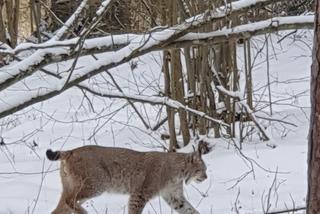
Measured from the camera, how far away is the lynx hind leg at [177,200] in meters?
7.77

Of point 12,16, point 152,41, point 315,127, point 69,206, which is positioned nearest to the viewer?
point 315,127

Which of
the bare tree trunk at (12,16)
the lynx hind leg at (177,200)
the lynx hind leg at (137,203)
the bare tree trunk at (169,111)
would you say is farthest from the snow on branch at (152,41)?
the bare tree trunk at (12,16)

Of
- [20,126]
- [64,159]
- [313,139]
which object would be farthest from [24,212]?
[20,126]

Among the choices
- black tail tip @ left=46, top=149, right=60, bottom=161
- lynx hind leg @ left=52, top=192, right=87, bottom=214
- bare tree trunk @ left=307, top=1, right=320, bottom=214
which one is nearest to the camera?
bare tree trunk @ left=307, top=1, right=320, bottom=214

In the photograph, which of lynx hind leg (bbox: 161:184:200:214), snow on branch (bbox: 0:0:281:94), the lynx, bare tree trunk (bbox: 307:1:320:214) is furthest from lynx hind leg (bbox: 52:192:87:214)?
bare tree trunk (bbox: 307:1:320:214)

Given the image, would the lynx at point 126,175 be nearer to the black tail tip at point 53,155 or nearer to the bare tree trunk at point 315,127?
the black tail tip at point 53,155

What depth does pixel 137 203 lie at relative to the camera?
7766 millimetres

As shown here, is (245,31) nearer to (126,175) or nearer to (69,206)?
(126,175)

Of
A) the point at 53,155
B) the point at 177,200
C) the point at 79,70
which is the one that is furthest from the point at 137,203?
the point at 79,70

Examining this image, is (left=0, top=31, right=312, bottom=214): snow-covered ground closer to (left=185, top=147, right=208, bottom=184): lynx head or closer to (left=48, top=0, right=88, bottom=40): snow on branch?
(left=185, top=147, right=208, bottom=184): lynx head

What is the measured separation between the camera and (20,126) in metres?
13.5

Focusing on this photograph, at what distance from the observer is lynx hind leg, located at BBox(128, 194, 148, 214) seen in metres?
7.71

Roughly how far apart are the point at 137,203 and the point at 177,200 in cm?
46

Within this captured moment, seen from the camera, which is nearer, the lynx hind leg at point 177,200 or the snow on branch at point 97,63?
the snow on branch at point 97,63
